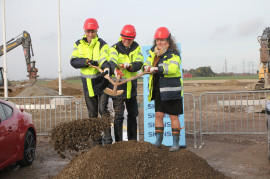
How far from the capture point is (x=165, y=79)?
5512mm

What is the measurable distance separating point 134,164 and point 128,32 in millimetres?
2425

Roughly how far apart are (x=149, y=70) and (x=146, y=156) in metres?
1.50

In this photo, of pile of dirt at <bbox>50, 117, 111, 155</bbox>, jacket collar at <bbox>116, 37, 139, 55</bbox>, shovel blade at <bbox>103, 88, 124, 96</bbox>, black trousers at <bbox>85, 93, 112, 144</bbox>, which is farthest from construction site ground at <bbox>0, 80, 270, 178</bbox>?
jacket collar at <bbox>116, 37, 139, 55</bbox>

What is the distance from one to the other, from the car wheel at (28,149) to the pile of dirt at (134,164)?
164 cm

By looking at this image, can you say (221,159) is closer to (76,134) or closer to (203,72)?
(76,134)

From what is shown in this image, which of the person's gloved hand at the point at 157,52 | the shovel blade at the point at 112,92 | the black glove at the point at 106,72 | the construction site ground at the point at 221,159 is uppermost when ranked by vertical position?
the person's gloved hand at the point at 157,52

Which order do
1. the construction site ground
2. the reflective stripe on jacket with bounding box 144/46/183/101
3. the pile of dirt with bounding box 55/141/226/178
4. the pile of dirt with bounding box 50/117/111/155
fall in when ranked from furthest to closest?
the construction site ground → the reflective stripe on jacket with bounding box 144/46/183/101 → the pile of dirt with bounding box 50/117/111/155 → the pile of dirt with bounding box 55/141/226/178

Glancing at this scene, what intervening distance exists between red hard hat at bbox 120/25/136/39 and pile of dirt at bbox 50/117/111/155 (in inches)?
65.7

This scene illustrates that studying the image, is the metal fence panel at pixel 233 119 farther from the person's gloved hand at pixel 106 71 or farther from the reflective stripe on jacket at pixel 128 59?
the person's gloved hand at pixel 106 71

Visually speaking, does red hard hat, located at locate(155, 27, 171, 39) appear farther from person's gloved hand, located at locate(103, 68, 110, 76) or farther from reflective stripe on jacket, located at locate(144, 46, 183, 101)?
person's gloved hand, located at locate(103, 68, 110, 76)

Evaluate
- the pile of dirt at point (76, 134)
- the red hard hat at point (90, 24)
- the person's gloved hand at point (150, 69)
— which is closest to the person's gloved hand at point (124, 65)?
the person's gloved hand at point (150, 69)

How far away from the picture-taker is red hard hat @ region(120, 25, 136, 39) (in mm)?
5754

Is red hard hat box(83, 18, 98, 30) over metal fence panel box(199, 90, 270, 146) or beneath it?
over

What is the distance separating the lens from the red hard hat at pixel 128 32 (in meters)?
5.75
